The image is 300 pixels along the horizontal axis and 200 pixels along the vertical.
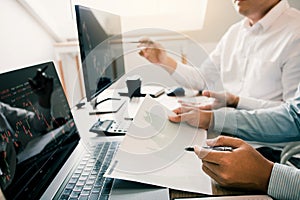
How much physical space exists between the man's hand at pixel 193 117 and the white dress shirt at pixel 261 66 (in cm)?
25

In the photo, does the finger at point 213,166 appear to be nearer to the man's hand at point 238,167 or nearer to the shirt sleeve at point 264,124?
the man's hand at point 238,167

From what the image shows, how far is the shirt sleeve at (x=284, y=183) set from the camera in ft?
1.45

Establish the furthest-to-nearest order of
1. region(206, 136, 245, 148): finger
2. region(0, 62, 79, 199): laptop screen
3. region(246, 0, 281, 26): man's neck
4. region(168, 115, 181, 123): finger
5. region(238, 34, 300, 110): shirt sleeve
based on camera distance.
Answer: region(246, 0, 281, 26): man's neck → region(238, 34, 300, 110): shirt sleeve → region(168, 115, 181, 123): finger → region(206, 136, 245, 148): finger → region(0, 62, 79, 199): laptop screen

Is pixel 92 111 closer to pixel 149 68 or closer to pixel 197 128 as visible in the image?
pixel 149 68

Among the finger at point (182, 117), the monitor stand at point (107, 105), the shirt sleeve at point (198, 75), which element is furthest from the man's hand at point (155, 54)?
the finger at point (182, 117)

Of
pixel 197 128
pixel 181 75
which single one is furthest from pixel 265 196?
pixel 181 75

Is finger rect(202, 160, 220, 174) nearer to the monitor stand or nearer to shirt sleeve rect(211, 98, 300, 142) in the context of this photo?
shirt sleeve rect(211, 98, 300, 142)

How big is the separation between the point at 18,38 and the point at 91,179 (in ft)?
3.81

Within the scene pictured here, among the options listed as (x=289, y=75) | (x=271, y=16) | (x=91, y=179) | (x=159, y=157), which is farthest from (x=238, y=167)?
(x=271, y=16)

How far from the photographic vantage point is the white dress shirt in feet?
3.30

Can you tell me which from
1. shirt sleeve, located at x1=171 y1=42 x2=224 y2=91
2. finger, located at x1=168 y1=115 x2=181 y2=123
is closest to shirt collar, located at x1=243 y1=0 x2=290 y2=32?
shirt sleeve, located at x1=171 y1=42 x2=224 y2=91

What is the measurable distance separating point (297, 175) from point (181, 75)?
708 millimetres

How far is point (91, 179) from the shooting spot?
Result: 481 mm

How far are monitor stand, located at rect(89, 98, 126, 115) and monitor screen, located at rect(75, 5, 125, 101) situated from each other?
6cm
